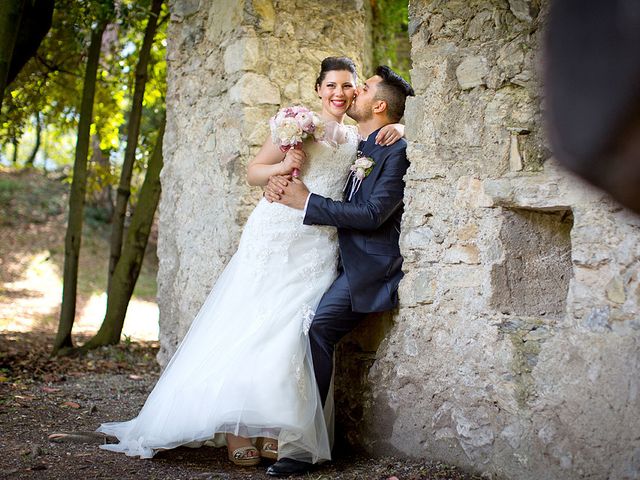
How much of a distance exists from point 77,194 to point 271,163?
3952 mm

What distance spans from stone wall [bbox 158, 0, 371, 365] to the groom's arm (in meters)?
1.05

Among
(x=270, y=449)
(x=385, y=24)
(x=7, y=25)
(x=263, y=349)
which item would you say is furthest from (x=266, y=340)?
(x=385, y=24)

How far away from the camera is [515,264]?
10.4 feet

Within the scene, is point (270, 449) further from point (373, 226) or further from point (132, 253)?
point (132, 253)

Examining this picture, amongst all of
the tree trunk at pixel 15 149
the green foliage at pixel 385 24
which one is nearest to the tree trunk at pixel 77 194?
the tree trunk at pixel 15 149

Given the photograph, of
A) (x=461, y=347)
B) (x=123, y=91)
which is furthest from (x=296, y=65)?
(x=123, y=91)

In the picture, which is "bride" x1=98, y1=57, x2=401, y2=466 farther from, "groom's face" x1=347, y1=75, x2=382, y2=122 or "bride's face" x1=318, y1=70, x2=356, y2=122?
"groom's face" x1=347, y1=75, x2=382, y2=122

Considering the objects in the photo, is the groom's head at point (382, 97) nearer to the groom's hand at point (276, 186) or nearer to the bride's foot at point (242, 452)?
the groom's hand at point (276, 186)

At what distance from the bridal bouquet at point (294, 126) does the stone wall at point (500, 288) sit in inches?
18.3

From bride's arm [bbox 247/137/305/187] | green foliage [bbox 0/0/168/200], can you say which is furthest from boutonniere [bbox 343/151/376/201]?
green foliage [bbox 0/0/168/200]

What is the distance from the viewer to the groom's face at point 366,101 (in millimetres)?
3723

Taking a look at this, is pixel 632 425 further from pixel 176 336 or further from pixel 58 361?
pixel 58 361

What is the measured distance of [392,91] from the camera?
373 centimetres

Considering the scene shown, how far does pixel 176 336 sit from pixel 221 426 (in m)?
1.86
